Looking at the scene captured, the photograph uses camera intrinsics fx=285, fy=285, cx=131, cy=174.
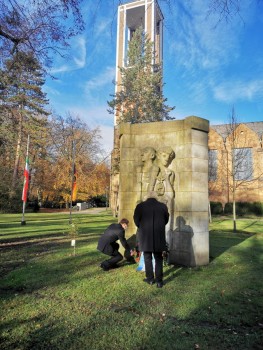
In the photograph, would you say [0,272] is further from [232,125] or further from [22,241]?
[232,125]

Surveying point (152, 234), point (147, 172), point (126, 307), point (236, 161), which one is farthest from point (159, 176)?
point (236, 161)

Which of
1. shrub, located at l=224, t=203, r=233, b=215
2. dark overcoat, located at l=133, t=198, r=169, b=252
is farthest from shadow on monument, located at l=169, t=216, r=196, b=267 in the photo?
shrub, located at l=224, t=203, r=233, b=215

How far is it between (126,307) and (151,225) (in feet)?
5.49

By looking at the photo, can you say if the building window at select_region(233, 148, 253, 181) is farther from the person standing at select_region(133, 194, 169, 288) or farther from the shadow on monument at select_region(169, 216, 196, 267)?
the person standing at select_region(133, 194, 169, 288)

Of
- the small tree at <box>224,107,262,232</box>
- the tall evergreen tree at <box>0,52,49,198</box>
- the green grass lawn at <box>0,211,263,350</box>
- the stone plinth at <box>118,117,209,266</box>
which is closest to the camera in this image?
the green grass lawn at <box>0,211,263,350</box>

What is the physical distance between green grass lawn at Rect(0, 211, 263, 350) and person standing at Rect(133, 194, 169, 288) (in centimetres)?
32

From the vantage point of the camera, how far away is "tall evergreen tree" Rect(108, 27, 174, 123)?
111 feet

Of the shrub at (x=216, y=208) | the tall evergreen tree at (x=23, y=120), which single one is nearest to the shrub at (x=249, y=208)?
the shrub at (x=216, y=208)

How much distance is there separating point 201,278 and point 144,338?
3.25 meters

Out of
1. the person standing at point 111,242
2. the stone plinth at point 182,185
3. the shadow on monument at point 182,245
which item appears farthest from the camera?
the stone plinth at point 182,185

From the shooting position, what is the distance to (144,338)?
353cm

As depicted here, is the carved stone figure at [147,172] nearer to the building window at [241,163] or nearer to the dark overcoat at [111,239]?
the dark overcoat at [111,239]

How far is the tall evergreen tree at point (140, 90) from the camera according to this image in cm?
3369

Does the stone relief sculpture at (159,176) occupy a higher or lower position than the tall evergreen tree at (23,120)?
lower
